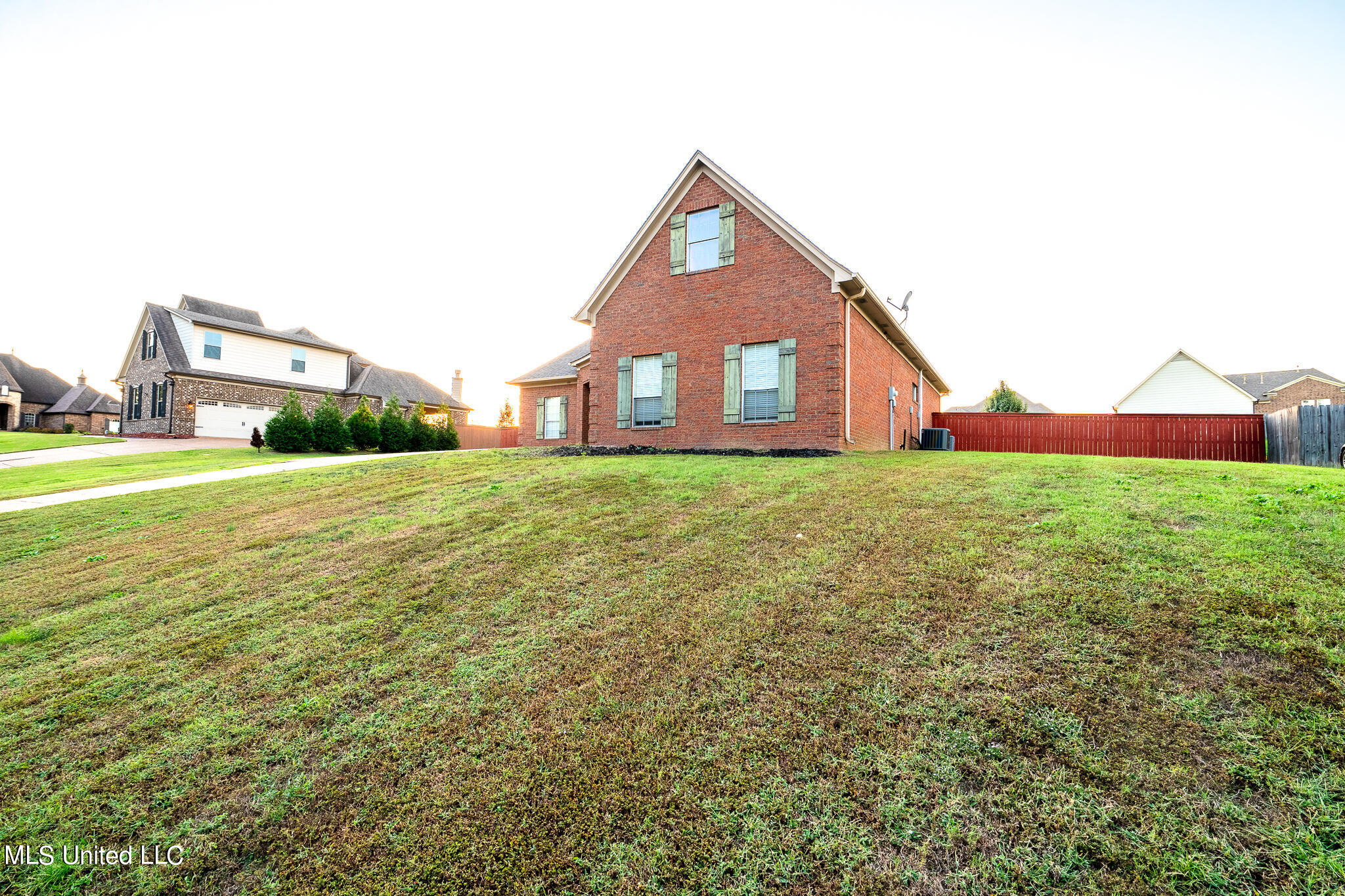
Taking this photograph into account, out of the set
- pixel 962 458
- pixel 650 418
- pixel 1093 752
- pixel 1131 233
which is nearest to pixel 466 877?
pixel 1093 752

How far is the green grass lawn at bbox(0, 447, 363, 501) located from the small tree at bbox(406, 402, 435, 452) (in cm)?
430

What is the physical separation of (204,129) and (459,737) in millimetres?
16577

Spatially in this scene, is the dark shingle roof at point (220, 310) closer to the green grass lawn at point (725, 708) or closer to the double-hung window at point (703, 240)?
the double-hung window at point (703, 240)

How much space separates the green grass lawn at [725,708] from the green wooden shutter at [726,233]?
29.5 feet

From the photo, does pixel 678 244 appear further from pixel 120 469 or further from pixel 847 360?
pixel 120 469

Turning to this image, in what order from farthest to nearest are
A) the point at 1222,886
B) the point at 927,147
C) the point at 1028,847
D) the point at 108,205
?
the point at 108,205, the point at 927,147, the point at 1028,847, the point at 1222,886

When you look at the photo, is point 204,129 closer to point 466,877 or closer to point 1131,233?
point 466,877

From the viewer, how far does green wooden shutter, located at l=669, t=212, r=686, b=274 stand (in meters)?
14.4

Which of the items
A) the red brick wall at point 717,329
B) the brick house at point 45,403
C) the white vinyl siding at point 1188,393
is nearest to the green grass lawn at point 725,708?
the red brick wall at point 717,329

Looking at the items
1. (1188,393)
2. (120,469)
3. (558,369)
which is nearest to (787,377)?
(558,369)

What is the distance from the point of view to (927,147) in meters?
12.6

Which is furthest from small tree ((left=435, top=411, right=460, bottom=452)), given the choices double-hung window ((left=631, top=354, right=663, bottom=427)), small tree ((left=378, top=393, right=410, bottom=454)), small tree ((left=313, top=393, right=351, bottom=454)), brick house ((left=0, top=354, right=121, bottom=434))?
brick house ((left=0, top=354, right=121, bottom=434))

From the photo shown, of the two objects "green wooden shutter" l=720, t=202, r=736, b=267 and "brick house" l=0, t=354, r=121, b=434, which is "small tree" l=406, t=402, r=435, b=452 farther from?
"brick house" l=0, t=354, r=121, b=434

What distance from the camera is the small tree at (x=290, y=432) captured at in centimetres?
2245
